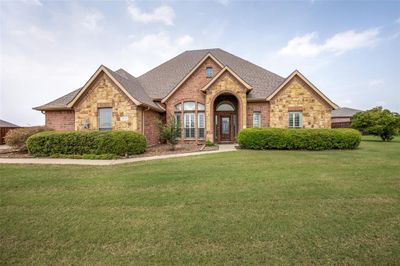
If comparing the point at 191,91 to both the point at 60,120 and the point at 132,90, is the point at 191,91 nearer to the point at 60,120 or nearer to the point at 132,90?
the point at 132,90

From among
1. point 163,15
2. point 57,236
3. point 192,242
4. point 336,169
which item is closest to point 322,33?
point 163,15

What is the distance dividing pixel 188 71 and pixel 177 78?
5.42ft

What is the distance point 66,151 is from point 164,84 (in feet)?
36.8

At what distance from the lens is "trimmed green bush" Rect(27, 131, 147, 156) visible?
11.5 metres

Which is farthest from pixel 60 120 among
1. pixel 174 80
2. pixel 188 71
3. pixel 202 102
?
pixel 188 71

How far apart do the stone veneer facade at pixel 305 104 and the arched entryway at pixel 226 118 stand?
3832 millimetres

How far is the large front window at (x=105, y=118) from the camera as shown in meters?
14.8

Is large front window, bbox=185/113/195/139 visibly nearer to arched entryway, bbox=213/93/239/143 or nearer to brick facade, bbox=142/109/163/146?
arched entryway, bbox=213/93/239/143

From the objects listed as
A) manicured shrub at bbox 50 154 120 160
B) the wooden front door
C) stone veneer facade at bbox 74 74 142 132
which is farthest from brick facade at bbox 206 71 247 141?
manicured shrub at bbox 50 154 120 160

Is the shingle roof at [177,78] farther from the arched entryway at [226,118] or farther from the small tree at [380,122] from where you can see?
the small tree at [380,122]

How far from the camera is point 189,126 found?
17281 mm

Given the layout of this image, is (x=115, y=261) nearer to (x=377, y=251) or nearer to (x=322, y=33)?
(x=377, y=251)

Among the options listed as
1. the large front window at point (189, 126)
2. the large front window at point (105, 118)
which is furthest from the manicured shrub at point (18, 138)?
the large front window at point (189, 126)

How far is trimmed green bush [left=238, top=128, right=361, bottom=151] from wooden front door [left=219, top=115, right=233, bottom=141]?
4813mm
